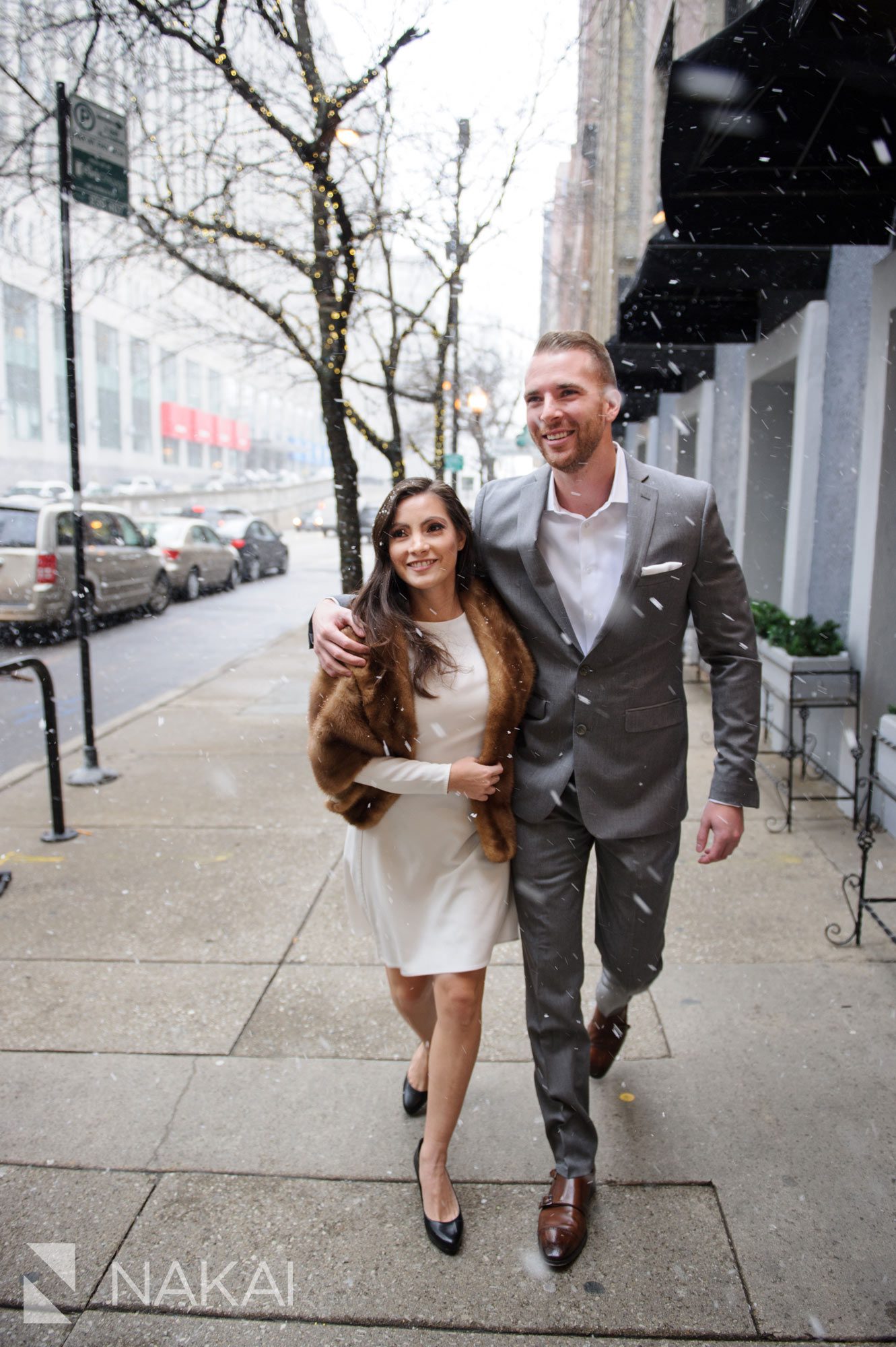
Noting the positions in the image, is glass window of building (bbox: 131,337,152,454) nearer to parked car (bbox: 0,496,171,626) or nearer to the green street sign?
parked car (bbox: 0,496,171,626)

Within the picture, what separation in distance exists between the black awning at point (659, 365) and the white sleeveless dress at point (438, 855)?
7.21 m

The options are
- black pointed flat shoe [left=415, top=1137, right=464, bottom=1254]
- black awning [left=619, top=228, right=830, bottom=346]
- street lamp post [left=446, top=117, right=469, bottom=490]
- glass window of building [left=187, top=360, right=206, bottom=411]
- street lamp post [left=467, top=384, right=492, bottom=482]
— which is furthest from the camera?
glass window of building [left=187, top=360, right=206, bottom=411]

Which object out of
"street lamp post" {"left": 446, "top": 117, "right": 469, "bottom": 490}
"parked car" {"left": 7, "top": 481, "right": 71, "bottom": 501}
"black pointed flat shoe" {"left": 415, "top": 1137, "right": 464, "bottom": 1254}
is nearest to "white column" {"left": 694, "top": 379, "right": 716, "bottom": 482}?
"street lamp post" {"left": 446, "top": 117, "right": 469, "bottom": 490}

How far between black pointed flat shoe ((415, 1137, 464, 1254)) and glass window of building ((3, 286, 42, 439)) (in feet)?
171

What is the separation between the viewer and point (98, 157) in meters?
6.20

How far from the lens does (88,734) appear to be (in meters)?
6.73

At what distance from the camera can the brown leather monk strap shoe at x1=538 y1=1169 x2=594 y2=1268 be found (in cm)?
Result: 239

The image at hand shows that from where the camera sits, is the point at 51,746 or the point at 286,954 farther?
the point at 51,746

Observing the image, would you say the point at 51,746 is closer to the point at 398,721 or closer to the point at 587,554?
the point at 398,721

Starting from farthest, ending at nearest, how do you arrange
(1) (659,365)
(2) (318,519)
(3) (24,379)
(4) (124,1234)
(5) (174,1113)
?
(2) (318,519), (3) (24,379), (1) (659,365), (5) (174,1113), (4) (124,1234)

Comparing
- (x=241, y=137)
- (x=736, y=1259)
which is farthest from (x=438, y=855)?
(x=241, y=137)

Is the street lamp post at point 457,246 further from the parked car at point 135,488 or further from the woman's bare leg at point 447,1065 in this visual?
the parked car at point 135,488

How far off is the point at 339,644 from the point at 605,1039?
160 centimetres

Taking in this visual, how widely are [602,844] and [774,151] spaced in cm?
375
